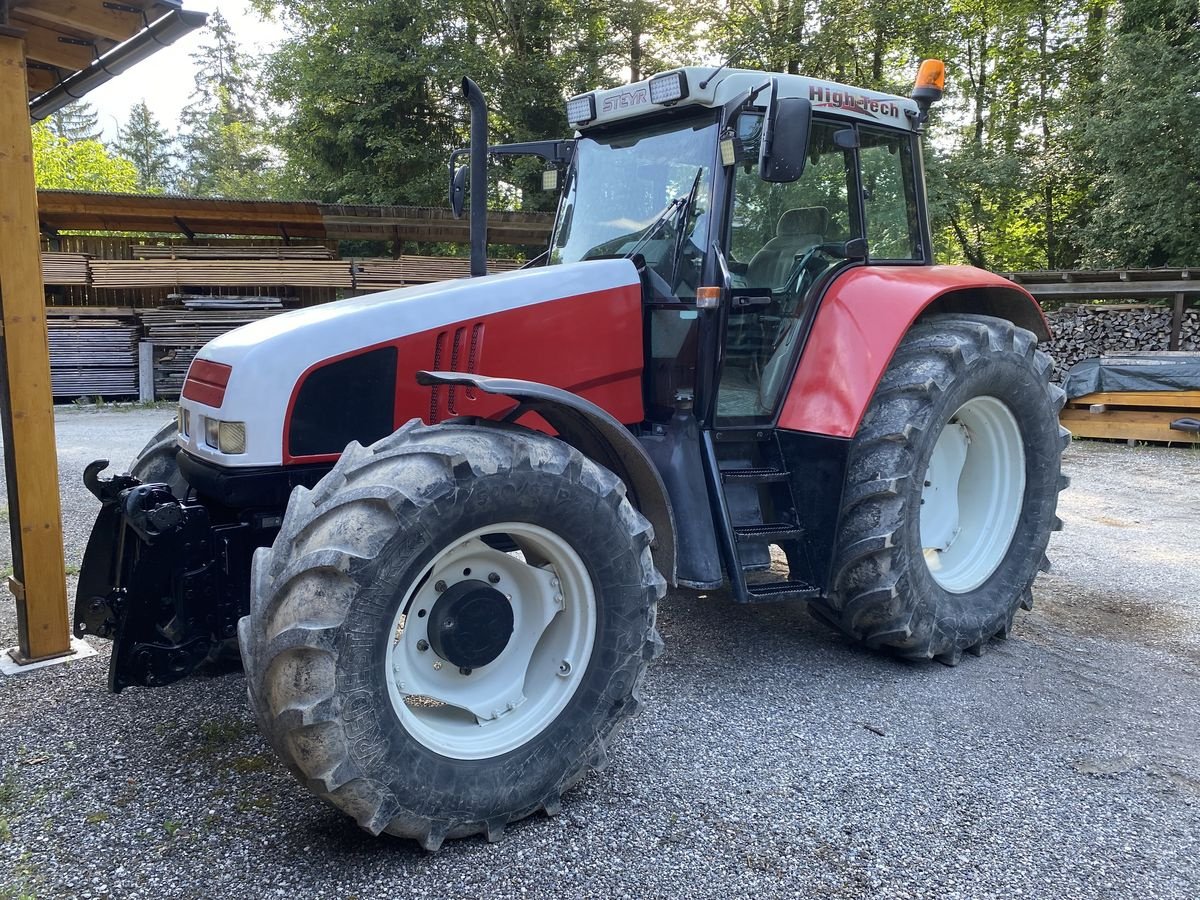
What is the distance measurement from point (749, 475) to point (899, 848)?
4.98 feet

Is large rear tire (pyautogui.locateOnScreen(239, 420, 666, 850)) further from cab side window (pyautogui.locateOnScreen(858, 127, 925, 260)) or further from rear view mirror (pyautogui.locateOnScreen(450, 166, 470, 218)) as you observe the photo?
cab side window (pyautogui.locateOnScreen(858, 127, 925, 260))

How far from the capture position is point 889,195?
4.18 m

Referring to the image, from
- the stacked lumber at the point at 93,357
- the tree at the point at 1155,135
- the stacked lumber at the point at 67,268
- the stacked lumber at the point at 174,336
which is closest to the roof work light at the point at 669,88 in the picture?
the stacked lumber at the point at 174,336

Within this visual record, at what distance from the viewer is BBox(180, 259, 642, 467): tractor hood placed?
2.72 m

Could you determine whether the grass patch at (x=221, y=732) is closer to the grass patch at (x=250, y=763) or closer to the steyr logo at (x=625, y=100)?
the grass patch at (x=250, y=763)

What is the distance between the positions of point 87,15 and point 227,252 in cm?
1192

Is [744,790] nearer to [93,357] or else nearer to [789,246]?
[789,246]

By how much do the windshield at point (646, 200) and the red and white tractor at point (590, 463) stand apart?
1 cm

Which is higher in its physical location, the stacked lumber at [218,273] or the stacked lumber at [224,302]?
the stacked lumber at [218,273]

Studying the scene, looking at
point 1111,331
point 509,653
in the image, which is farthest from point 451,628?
point 1111,331

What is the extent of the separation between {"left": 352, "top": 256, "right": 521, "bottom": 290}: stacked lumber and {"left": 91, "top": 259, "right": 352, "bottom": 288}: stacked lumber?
0.91ft

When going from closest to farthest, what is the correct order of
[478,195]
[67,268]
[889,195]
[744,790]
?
[744,790] < [478,195] < [889,195] < [67,268]

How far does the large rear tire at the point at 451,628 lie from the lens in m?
2.18

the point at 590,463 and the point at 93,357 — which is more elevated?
the point at 93,357
